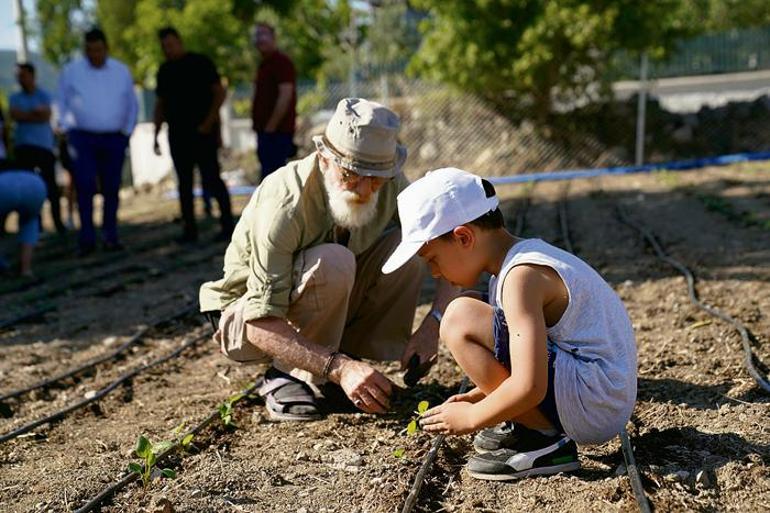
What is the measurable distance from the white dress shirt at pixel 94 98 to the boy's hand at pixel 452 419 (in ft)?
19.4

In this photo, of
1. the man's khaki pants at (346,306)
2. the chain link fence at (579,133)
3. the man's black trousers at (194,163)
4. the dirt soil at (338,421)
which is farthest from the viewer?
the chain link fence at (579,133)

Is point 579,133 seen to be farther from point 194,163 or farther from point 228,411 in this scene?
point 228,411

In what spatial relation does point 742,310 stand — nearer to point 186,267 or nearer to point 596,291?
point 596,291

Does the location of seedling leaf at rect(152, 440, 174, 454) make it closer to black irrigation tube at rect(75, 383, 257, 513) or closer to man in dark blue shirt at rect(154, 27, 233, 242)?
black irrigation tube at rect(75, 383, 257, 513)

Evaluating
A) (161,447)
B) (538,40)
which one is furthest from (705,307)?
(538,40)

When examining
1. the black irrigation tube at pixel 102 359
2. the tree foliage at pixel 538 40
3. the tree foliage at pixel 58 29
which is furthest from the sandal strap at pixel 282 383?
the tree foliage at pixel 58 29

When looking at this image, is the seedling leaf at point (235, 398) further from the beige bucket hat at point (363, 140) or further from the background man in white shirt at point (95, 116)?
the background man in white shirt at point (95, 116)

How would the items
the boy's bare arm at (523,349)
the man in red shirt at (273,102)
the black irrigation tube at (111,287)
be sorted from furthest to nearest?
the man in red shirt at (273,102) < the black irrigation tube at (111,287) < the boy's bare arm at (523,349)

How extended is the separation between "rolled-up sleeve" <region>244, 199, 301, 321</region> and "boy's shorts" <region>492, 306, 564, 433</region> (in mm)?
938

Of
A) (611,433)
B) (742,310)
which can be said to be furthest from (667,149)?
(611,433)

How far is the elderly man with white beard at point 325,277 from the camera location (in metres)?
3.12

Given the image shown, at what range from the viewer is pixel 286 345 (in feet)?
10.3

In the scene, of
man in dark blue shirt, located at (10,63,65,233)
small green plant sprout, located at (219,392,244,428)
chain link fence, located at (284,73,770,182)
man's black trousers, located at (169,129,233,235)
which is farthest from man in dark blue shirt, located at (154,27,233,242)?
chain link fence, located at (284,73,770,182)

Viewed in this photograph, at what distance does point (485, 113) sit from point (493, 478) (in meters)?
11.8
